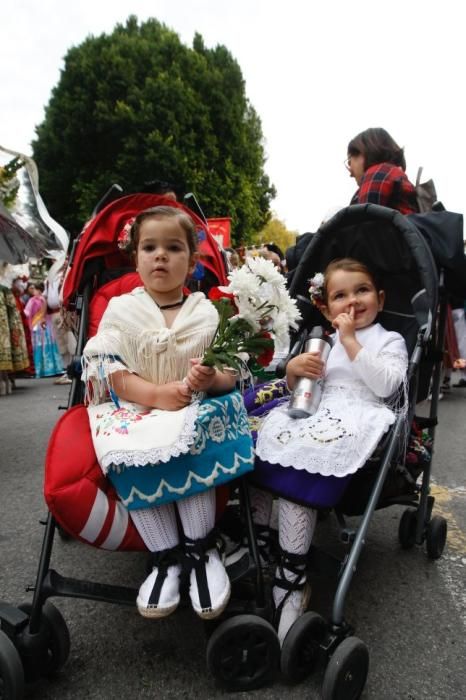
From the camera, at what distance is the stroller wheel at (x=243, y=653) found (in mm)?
1399

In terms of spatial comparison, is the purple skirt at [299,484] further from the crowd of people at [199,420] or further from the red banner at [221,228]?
the red banner at [221,228]

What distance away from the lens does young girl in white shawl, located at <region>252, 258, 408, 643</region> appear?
1605 mm

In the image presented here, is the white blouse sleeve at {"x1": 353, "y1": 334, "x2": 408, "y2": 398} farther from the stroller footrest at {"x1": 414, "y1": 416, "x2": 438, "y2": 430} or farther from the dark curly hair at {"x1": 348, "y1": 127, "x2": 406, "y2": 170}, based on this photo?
the dark curly hair at {"x1": 348, "y1": 127, "x2": 406, "y2": 170}

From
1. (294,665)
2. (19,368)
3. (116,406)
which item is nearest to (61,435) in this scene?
(116,406)

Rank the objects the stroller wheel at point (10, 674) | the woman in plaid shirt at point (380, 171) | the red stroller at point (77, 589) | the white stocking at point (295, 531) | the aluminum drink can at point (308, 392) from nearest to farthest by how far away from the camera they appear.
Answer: the stroller wheel at point (10, 674), the red stroller at point (77, 589), the white stocking at point (295, 531), the aluminum drink can at point (308, 392), the woman in plaid shirt at point (380, 171)

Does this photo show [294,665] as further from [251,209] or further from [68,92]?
[68,92]

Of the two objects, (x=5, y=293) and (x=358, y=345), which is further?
(x=5, y=293)

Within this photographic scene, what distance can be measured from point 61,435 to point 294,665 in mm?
958

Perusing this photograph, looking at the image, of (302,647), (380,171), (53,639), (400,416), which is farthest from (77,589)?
(380,171)

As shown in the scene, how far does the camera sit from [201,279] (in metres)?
2.58

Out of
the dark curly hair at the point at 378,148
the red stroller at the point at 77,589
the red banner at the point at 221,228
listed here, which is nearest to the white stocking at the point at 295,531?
the red stroller at the point at 77,589

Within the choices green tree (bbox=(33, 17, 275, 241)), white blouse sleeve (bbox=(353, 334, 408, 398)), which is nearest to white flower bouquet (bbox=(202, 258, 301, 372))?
white blouse sleeve (bbox=(353, 334, 408, 398))

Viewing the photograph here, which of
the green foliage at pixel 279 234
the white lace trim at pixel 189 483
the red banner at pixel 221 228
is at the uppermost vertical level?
the green foliage at pixel 279 234

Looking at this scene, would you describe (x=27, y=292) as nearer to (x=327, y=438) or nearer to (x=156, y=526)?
(x=156, y=526)
